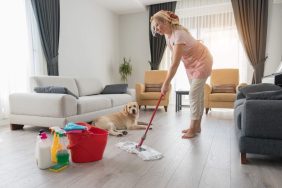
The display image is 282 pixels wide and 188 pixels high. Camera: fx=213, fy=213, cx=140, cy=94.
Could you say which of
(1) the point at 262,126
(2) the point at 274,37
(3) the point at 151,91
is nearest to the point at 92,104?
(3) the point at 151,91

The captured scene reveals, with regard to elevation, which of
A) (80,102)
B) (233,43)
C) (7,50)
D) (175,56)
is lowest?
(80,102)

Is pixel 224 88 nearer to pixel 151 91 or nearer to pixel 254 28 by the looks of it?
pixel 151 91

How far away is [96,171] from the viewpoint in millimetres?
1474

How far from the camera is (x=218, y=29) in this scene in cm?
500

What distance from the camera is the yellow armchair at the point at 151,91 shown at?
442 centimetres

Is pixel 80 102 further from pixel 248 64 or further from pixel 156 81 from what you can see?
pixel 248 64

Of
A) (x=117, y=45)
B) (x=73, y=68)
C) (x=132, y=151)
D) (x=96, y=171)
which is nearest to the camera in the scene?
(x=96, y=171)

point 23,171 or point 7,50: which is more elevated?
point 7,50

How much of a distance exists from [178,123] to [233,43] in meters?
2.83

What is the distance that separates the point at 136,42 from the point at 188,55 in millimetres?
3802

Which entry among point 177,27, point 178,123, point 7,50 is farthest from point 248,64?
point 7,50

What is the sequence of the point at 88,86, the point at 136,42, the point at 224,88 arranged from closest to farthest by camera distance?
the point at 88,86 < the point at 224,88 < the point at 136,42

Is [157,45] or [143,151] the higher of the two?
[157,45]

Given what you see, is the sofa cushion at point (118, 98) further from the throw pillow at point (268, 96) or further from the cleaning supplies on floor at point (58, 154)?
the throw pillow at point (268, 96)
